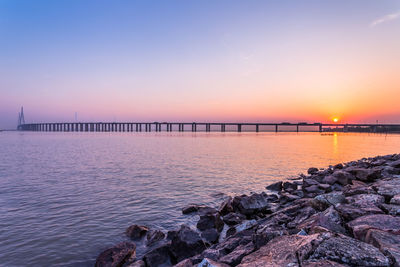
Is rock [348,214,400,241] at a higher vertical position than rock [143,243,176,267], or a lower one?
higher

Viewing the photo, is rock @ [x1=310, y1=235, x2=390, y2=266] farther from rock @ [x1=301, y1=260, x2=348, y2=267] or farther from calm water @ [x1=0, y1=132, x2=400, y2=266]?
calm water @ [x1=0, y1=132, x2=400, y2=266]

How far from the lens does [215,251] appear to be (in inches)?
208

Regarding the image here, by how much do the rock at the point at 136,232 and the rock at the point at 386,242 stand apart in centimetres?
611

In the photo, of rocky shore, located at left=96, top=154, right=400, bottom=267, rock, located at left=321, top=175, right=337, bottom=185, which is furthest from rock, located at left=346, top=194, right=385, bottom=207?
rock, located at left=321, top=175, right=337, bottom=185

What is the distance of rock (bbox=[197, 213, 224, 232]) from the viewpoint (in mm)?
7918

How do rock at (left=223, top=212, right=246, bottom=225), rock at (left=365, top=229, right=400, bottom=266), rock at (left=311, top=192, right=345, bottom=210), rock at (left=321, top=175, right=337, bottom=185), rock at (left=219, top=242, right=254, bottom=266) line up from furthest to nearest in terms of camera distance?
rock at (left=321, top=175, right=337, bottom=185) < rock at (left=223, top=212, right=246, bottom=225) < rock at (left=311, top=192, right=345, bottom=210) < rock at (left=219, top=242, right=254, bottom=266) < rock at (left=365, top=229, right=400, bottom=266)

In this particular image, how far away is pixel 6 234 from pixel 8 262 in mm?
1896

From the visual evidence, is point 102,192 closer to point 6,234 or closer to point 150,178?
point 150,178

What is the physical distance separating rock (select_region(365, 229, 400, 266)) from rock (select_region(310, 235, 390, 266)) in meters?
0.14

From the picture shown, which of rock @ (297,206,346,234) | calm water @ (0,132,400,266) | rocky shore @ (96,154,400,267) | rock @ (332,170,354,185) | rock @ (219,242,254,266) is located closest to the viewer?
rocky shore @ (96,154,400,267)

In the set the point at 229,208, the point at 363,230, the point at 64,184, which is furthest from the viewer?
the point at 64,184

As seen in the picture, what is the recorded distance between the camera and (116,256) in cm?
571

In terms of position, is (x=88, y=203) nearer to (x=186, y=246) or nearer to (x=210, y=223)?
(x=210, y=223)

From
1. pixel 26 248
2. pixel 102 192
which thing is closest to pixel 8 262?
pixel 26 248
